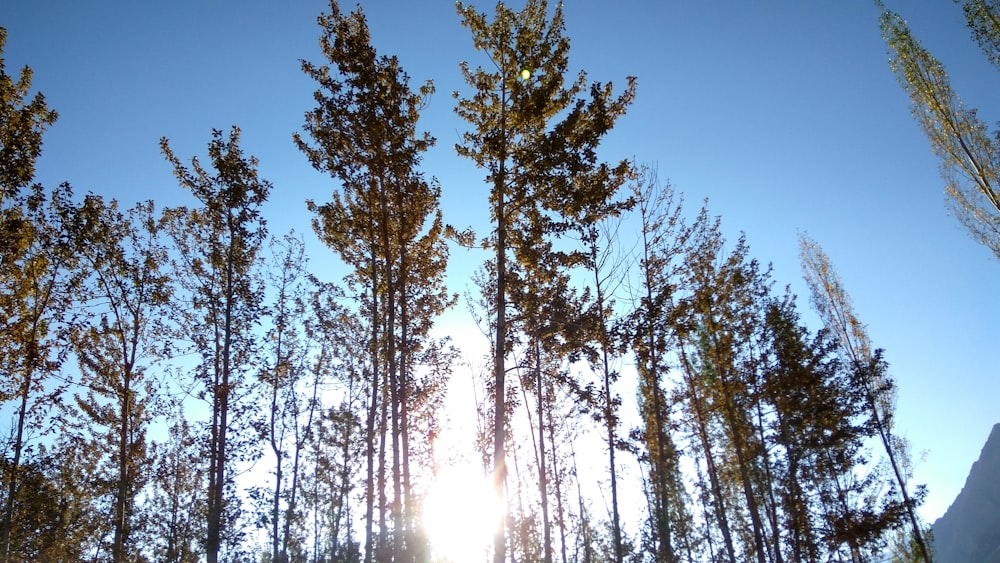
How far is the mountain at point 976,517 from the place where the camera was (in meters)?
105

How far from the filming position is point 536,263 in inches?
462

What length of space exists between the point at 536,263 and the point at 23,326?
12643mm

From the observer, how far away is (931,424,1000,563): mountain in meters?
105

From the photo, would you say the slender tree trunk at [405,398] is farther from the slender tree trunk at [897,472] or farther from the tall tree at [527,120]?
the slender tree trunk at [897,472]

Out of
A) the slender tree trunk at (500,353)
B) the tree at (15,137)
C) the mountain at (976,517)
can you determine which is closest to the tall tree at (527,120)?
the slender tree trunk at (500,353)

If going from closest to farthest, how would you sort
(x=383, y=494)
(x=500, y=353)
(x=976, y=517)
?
(x=500, y=353) → (x=383, y=494) → (x=976, y=517)

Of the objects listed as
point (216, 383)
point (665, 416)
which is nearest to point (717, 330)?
point (665, 416)

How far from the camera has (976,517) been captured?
11925cm

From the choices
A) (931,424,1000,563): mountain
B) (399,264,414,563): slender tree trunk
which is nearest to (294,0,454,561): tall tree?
(399,264,414,563): slender tree trunk

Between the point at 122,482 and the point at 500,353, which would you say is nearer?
the point at 500,353

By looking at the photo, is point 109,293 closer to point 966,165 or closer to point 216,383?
point 216,383

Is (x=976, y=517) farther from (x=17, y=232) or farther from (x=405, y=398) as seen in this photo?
(x=17, y=232)

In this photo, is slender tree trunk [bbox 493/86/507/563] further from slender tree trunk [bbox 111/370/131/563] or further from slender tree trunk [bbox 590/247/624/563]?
slender tree trunk [bbox 111/370/131/563]

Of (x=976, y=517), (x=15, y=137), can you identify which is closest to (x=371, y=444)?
(x=15, y=137)
